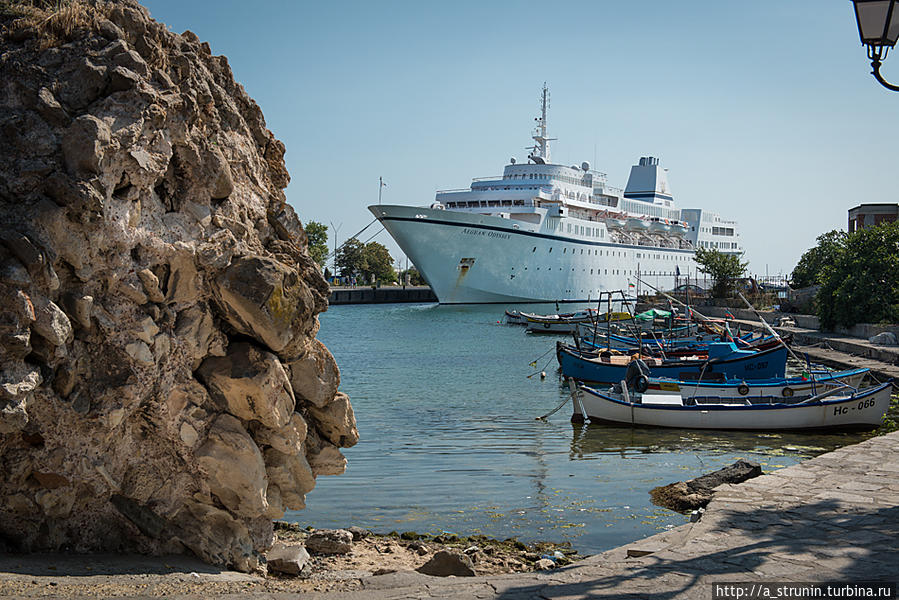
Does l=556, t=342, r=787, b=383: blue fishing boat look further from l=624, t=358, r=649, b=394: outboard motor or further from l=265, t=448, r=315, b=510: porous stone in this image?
l=265, t=448, r=315, b=510: porous stone

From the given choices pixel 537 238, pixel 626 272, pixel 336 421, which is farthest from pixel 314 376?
pixel 626 272

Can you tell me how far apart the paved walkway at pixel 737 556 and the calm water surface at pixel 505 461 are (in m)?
2.15

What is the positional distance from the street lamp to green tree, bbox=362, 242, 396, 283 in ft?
291

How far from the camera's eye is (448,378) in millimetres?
24188

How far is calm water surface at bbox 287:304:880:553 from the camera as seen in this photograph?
9125 millimetres

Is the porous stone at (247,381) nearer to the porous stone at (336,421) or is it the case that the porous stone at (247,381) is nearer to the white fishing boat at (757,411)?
the porous stone at (336,421)

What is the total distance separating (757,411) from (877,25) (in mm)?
10262

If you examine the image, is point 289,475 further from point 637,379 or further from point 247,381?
point 637,379

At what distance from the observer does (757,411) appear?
48.8ft

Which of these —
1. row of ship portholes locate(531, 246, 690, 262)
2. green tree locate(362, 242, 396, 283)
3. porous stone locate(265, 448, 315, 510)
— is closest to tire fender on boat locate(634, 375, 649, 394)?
porous stone locate(265, 448, 315, 510)

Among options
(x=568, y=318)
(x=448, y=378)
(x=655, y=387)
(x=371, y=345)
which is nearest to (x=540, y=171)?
(x=568, y=318)

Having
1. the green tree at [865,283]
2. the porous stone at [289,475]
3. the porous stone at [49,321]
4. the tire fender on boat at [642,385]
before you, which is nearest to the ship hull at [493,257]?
the green tree at [865,283]

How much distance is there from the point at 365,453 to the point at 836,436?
876cm

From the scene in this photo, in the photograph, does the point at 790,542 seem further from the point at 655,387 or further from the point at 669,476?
the point at 655,387
